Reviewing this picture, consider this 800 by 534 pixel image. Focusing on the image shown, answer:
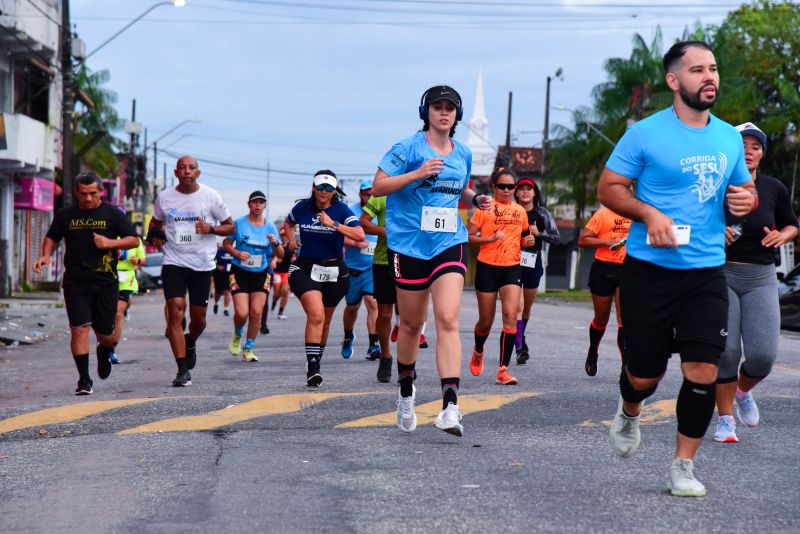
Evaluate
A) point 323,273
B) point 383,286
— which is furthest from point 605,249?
point 323,273

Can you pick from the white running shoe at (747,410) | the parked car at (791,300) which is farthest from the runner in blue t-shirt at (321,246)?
the parked car at (791,300)

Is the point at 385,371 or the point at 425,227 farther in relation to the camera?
the point at 385,371

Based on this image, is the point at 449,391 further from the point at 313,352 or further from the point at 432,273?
the point at 313,352

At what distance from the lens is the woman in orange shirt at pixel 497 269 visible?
11234 millimetres

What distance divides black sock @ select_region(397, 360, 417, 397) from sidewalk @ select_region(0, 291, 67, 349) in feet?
38.6

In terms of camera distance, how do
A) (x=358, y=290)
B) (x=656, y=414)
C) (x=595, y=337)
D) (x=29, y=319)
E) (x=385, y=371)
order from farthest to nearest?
(x=29, y=319) < (x=358, y=290) < (x=595, y=337) < (x=385, y=371) < (x=656, y=414)

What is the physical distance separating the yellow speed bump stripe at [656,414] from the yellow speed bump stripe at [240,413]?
7.32 feet

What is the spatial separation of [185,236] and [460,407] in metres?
3.43

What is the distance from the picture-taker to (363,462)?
21.7 feet

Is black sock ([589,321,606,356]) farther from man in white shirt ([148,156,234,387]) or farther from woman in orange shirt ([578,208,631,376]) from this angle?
man in white shirt ([148,156,234,387])

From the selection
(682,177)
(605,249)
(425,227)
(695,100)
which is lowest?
(605,249)

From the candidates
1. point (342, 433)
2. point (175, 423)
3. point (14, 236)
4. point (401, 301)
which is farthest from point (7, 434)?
point (14, 236)

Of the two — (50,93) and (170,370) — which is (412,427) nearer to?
(170,370)

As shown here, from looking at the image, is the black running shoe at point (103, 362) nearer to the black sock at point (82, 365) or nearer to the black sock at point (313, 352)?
the black sock at point (82, 365)
